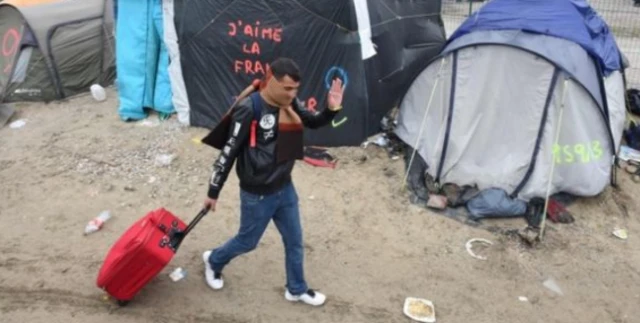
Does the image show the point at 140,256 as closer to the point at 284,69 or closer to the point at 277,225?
the point at 277,225

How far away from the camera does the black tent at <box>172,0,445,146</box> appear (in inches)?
272

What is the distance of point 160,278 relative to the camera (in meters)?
4.83

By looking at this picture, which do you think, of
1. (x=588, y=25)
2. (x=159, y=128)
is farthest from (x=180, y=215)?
(x=588, y=25)

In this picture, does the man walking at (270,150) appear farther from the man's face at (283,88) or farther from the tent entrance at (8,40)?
the tent entrance at (8,40)

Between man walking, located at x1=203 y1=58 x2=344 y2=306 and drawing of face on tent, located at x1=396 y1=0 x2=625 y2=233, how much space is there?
252cm

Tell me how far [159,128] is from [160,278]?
362cm

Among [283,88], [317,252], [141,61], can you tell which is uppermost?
[283,88]

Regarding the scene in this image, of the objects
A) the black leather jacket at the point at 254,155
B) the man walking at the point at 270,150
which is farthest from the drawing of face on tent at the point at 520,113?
the black leather jacket at the point at 254,155

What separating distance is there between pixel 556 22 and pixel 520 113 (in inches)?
47.8

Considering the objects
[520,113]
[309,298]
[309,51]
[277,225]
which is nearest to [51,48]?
[309,51]

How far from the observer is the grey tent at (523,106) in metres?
5.88

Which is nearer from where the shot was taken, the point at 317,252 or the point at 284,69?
the point at 284,69

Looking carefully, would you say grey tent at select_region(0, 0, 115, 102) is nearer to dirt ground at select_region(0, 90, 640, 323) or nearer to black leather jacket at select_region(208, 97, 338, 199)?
dirt ground at select_region(0, 90, 640, 323)

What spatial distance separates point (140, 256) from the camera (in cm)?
419
